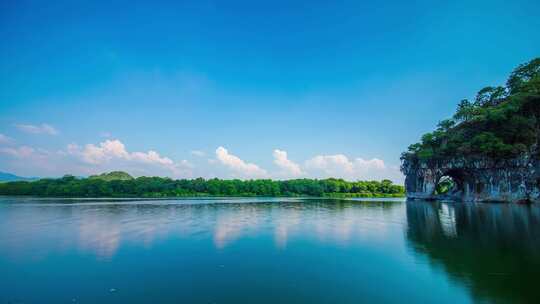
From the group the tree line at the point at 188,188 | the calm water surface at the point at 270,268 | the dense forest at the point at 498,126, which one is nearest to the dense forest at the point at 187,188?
the tree line at the point at 188,188

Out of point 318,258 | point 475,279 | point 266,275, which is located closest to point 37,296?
point 266,275

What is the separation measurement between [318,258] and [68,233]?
14217mm

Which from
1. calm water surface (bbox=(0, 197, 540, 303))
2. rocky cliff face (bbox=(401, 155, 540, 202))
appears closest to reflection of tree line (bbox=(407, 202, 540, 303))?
calm water surface (bbox=(0, 197, 540, 303))

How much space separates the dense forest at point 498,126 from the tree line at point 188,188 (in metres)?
60.7

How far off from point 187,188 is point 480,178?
90164mm

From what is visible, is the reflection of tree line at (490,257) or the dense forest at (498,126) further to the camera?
the dense forest at (498,126)

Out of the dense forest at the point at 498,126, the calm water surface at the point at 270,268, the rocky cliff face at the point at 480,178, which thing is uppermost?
the dense forest at the point at 498,126

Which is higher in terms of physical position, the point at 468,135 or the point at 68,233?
the point at 468,135

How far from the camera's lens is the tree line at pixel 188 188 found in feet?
293

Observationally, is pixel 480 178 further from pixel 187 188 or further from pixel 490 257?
pixel 187 188

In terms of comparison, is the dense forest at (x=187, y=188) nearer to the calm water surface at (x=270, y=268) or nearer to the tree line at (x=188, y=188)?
the tree line at (x=188, y=188)

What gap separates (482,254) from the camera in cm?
976

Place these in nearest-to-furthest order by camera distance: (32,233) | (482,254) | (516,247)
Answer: (482,254) < (516,247) < (32,233)

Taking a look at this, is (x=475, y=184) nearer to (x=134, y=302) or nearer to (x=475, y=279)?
(x=475, y=279)
